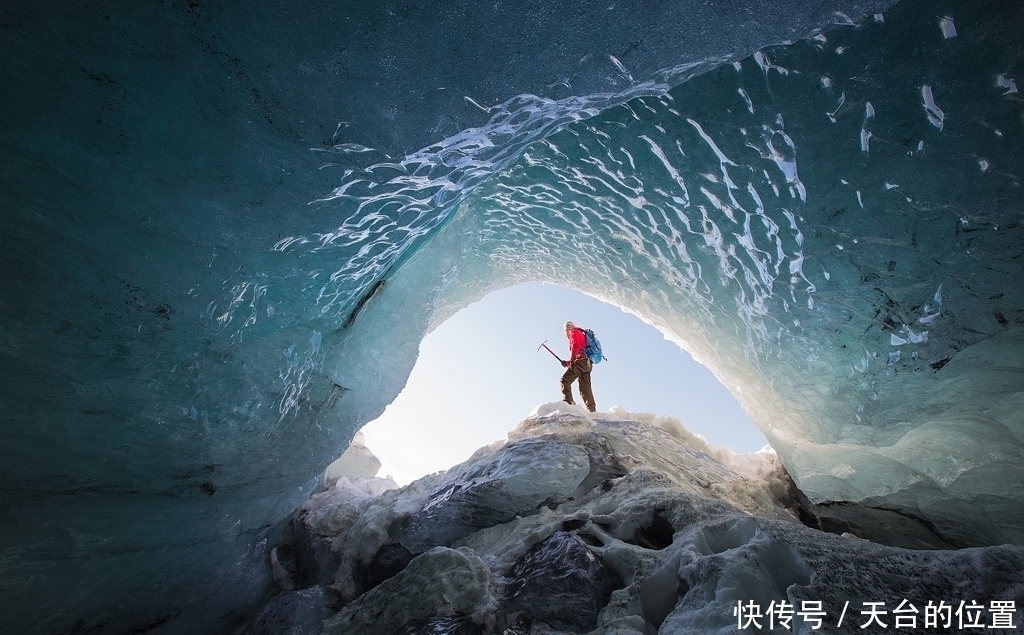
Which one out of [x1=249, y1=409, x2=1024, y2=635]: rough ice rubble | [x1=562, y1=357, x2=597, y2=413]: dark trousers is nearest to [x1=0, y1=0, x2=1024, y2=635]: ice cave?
[x1=249, y1=409, x2=1024, y2=635]: rough ice rubble

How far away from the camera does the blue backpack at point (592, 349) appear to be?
320 inches

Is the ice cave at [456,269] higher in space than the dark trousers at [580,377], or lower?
lower

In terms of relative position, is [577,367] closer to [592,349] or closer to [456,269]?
[592,349]

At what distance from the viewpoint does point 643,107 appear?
363 centimetres

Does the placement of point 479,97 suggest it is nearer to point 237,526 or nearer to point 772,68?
point 772,68

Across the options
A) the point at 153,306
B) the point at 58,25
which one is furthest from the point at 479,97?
the point at 153,306

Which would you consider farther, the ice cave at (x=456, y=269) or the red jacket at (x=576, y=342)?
the red jacket at (x=576, y=342)

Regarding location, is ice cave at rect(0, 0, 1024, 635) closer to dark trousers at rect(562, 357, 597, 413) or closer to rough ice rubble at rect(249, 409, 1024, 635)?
rough ice rubble at rect(249, 409, 1024, 635)

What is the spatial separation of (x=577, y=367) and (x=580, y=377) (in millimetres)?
222

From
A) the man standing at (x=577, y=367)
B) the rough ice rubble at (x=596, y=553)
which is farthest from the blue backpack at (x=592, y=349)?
the rough ice rubble at (x=596, y=553)

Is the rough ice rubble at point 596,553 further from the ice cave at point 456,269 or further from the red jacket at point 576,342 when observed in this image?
the red jacket at point 576,342

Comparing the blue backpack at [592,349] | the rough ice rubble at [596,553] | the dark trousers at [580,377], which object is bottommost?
the rough ice rubble at [596,553]

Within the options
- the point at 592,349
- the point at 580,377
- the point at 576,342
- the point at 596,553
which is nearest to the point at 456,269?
the point at 596,553

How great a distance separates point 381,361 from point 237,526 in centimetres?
230
